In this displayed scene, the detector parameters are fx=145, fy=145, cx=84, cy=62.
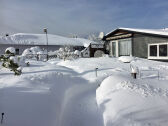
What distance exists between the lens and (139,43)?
14195 mm

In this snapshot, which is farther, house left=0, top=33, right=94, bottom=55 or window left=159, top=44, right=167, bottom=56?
house left=0, top=33, right=94, bottom=55

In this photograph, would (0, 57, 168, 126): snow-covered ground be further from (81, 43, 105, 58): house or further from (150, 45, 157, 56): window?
(81, 43, 105, 58): house

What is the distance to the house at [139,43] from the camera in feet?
40.3

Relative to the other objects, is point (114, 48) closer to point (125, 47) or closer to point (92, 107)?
point (125, 47)

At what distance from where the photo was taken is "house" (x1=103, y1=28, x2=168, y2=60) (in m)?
12.3

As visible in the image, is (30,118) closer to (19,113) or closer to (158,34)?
(19,113)

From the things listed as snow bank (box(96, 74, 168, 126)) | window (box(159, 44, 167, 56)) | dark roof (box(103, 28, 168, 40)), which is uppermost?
dark roof (box(103, 28, 168, 40))

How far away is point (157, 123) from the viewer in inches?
136

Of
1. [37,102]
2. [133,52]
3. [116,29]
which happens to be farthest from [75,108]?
[116,29]

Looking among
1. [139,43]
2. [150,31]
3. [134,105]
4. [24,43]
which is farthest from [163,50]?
[24,43]

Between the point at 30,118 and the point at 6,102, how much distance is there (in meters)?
0.85

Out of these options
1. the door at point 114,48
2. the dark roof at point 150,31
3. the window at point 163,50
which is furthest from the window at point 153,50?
the door at point 114,48

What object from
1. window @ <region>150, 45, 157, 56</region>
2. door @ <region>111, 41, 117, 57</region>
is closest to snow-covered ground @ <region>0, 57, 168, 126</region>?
window @ <region>150, 45, 157, 56</region>

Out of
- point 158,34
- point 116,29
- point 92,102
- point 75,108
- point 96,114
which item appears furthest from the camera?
point 116,29
